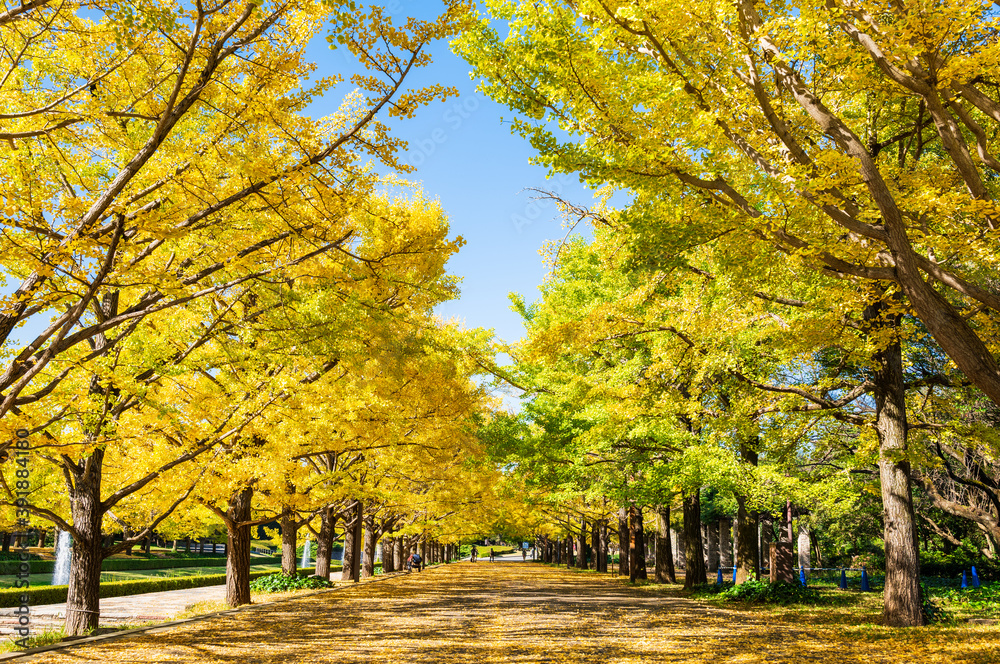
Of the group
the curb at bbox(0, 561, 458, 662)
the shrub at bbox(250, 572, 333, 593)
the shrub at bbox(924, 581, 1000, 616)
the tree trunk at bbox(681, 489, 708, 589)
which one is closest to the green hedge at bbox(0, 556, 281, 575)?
the shrub at bbox(250, 572, 333, 593)

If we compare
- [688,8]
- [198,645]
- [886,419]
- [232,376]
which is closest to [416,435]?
[232,376]

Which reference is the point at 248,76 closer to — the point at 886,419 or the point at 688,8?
the point at 688,8

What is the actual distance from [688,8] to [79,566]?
11.6 m

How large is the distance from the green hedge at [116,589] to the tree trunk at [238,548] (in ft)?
14.5

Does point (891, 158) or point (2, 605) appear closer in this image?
point (891, 158)

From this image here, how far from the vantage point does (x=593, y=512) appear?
32.3 metres

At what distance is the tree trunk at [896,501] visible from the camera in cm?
1052

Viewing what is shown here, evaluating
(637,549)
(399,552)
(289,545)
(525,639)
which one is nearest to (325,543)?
(289,545)

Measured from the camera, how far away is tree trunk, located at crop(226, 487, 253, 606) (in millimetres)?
14133

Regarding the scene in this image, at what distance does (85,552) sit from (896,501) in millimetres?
13553

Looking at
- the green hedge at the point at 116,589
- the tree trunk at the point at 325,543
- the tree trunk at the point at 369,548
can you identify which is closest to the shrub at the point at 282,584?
the tree trunk at the point at 325,543

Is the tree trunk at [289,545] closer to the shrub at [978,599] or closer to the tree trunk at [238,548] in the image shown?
the tree trunk at [238,548]

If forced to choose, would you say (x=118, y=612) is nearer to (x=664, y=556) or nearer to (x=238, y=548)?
(x=238, y=548)

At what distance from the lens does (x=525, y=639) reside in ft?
31.6
